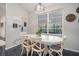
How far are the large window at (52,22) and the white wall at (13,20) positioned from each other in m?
0.37

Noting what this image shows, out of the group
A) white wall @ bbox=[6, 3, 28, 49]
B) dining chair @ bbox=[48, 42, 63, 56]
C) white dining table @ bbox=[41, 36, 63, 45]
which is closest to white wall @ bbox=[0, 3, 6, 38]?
white wall @ bbox=[6, 3, 28, 49]

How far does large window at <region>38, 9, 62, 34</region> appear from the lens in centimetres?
195

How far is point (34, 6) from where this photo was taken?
1969 mm

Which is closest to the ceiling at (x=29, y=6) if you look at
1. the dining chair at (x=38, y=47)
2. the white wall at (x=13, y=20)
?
the white wall at (x=13, y=20)

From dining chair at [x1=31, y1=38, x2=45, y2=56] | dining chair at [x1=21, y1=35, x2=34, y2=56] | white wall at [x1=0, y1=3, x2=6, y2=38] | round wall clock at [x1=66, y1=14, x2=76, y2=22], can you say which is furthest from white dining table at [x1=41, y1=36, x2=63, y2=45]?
white wall at [x1=0, y1=3, x2=6, y2=38]

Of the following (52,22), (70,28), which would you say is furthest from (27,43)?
(70,28)

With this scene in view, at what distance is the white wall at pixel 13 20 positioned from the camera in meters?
1.93

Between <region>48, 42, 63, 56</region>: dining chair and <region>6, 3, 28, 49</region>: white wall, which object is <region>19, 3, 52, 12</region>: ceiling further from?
<region>48, 42, 63, 56</region>: dining chair

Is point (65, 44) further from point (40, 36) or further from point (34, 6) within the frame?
point (34, 6)

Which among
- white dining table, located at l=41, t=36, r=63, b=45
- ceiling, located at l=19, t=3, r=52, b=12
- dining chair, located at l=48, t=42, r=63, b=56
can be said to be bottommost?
dining chair, located at l=48, t=42, r=63, b=56

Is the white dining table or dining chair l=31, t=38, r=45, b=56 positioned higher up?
the white dining table

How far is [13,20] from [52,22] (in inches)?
30.1

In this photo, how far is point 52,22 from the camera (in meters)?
1.97

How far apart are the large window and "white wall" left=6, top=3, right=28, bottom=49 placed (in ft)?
1.23
